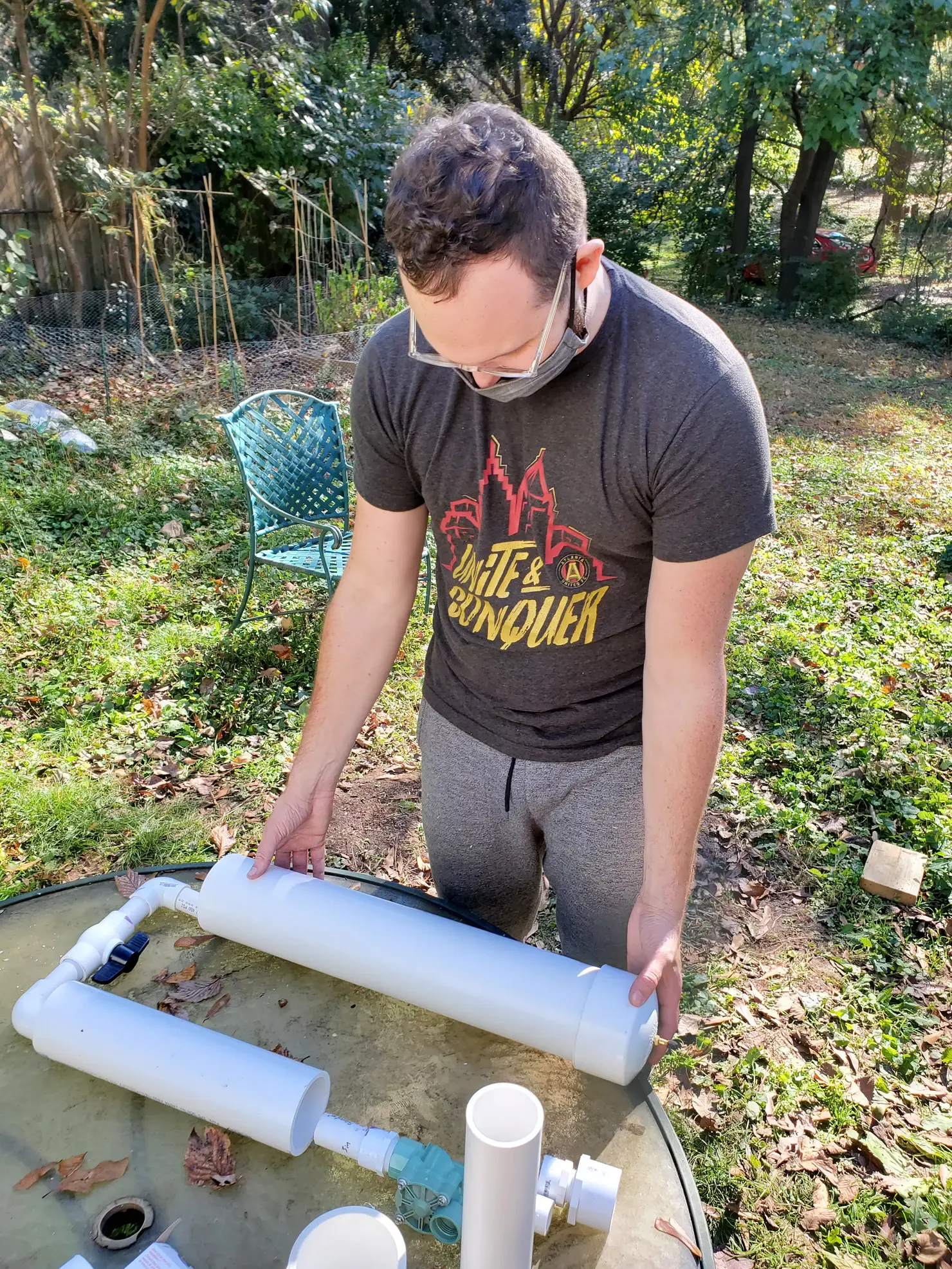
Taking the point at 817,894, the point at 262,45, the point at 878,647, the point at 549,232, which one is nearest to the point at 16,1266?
the point at 549,232

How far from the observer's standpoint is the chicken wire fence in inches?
301

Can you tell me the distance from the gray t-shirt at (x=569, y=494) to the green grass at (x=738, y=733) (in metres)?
1.51

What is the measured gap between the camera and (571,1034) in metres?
1.21

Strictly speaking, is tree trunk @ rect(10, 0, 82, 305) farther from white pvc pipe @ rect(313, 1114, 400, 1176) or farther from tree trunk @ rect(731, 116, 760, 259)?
tree trunk @ rect(731, 116, 760, 259)

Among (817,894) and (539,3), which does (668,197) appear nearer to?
(539,3)

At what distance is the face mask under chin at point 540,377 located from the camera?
1314 millimetres

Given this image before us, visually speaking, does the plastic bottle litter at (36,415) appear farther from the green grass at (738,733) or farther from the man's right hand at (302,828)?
the man's right hand at (302,828)

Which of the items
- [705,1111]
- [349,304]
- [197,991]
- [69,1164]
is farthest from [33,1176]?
[349,304]

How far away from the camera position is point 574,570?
1.54m

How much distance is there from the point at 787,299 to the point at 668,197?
2820 millimetres

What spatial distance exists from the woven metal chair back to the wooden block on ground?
9.75 ft

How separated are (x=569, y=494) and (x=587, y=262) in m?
0.37

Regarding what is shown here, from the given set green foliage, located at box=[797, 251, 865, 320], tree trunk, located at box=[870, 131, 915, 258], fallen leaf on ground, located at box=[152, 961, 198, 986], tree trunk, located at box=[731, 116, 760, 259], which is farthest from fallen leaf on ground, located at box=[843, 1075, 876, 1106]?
tree trunk, located at box=[870, 131, 915, 258]

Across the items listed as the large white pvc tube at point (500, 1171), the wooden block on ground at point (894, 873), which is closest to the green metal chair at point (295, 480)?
the wooden block on ground at point (894, 873)
